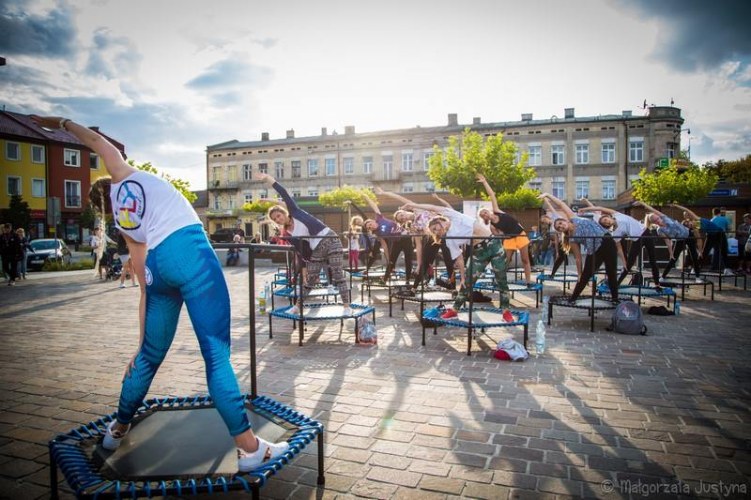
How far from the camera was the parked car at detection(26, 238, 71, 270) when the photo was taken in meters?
21.0

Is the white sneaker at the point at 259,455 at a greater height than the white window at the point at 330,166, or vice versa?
the white window at the point at 330,166

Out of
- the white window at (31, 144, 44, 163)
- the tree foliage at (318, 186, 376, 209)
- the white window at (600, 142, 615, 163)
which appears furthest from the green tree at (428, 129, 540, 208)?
the white window at (31, 144, 44, 163)

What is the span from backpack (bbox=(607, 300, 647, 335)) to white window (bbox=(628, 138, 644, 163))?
139 feet

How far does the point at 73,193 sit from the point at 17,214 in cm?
1035

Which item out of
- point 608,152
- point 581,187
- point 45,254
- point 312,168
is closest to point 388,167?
point 312,168

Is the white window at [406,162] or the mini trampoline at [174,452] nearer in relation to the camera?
the mini trampoline at [174,452]

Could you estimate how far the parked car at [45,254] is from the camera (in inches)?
827

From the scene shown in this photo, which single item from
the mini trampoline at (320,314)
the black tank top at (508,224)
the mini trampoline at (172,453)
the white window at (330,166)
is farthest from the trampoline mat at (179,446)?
the white window at (330,166)

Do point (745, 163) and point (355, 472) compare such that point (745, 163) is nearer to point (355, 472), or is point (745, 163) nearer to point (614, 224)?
point (614, 224)

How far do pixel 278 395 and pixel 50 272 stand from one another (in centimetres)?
2023

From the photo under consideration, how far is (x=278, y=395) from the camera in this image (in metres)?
4.18

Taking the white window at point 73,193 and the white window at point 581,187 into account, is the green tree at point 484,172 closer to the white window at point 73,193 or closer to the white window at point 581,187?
the white window at point 581,187

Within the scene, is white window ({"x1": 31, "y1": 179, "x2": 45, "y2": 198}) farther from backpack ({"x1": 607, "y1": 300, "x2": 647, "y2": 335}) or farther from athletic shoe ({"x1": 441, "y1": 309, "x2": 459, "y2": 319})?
backpack ({"x1": 607, "y1": 300, "x2": 647, "y2": 335})

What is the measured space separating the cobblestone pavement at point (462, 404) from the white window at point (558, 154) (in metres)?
40.0
